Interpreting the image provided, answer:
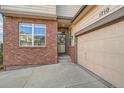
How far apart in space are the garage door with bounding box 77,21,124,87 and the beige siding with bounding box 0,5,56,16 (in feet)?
14.5

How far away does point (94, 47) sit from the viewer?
646cm

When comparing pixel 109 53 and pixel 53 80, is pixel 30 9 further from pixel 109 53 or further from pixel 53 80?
pixel 109 53

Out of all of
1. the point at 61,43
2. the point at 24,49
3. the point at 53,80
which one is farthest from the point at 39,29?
the point at 61,43

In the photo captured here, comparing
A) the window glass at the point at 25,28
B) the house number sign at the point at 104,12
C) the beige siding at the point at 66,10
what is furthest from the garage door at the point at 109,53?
the beige siding at the point at 66,10

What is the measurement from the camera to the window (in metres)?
9.12

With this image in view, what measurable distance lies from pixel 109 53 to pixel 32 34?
6180 millimetres

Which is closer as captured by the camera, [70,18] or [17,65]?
[17,65]

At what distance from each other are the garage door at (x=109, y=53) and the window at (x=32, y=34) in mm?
4295

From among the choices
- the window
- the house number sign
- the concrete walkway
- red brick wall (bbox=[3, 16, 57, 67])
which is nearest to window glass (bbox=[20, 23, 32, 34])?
the window

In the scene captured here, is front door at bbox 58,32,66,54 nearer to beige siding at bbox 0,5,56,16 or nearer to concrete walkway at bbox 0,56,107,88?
beige siding at bbox 0,5,56,16

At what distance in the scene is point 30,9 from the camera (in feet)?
30.5

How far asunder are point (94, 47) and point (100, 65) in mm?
1096
